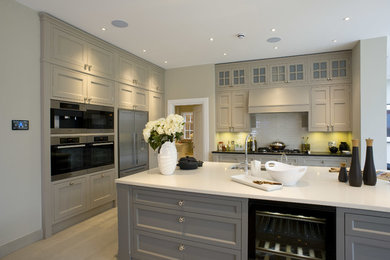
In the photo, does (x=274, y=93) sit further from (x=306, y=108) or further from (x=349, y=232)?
(x=349, y=232)

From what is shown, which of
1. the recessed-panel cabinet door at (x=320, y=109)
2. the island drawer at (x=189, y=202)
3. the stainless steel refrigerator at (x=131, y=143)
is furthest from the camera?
the recessed-panel cabinet door at (x=320, y=109)

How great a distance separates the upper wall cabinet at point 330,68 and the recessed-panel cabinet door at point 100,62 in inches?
151

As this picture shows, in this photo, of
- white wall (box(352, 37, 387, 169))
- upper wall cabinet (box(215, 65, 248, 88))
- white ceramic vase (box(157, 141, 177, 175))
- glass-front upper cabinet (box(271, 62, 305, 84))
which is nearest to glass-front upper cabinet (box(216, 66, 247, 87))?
upper wall cabinet (box(215, 65, 248, 88))

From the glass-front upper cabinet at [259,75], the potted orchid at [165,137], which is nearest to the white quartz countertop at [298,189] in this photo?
the potted orchid at [165,137]

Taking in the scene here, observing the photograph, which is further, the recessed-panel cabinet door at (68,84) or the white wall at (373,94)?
the white wall at (373,94)

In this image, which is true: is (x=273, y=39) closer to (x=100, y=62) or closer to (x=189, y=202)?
(x=100, y=62)

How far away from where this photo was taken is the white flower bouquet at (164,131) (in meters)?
2.27

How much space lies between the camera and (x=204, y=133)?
5.36 meters

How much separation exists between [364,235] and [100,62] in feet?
12.9

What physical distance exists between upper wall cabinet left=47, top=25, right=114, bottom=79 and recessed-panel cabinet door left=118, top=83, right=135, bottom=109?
0.32 m

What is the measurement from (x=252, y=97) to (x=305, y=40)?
1459 mm

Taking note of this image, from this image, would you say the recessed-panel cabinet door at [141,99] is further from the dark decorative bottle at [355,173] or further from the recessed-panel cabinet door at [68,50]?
the dark decorative bottle at [355,173]

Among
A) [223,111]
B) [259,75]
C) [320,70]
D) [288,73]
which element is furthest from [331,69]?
[223,111]

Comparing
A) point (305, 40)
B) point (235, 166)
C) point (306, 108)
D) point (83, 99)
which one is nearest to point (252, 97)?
point (306, 108)
